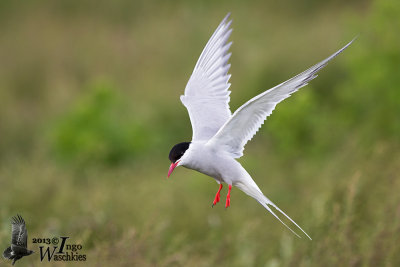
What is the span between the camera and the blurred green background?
4.17 metres

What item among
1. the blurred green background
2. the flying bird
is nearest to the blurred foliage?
the blurred green background

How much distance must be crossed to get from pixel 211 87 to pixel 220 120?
1.06 ft

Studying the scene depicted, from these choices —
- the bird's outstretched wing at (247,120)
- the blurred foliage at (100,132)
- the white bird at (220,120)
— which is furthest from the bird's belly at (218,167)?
the blurred foliage at (100,132)

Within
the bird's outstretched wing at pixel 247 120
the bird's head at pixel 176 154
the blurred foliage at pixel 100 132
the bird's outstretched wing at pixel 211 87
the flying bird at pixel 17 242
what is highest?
the blurred foliage at pixel 100 132

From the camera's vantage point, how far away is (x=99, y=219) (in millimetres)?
4672

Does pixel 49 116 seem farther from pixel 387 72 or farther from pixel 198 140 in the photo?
pixel 198 140

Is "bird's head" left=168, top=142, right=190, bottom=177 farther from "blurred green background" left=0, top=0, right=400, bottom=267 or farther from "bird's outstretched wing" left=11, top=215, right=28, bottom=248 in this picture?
"bird's outstretched wing" left=11, top=215, right=28, bottom=248

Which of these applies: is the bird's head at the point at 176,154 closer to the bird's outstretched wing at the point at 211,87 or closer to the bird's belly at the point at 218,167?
the bird's belly at the point at 218,167

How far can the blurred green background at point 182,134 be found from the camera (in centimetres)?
417

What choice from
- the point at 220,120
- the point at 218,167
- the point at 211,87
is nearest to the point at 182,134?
the point at 211,87

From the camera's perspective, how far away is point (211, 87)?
4355mm

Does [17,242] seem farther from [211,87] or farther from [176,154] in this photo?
[211,87]

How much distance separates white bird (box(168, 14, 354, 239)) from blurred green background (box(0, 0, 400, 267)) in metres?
0.46

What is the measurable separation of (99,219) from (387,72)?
434 cm
